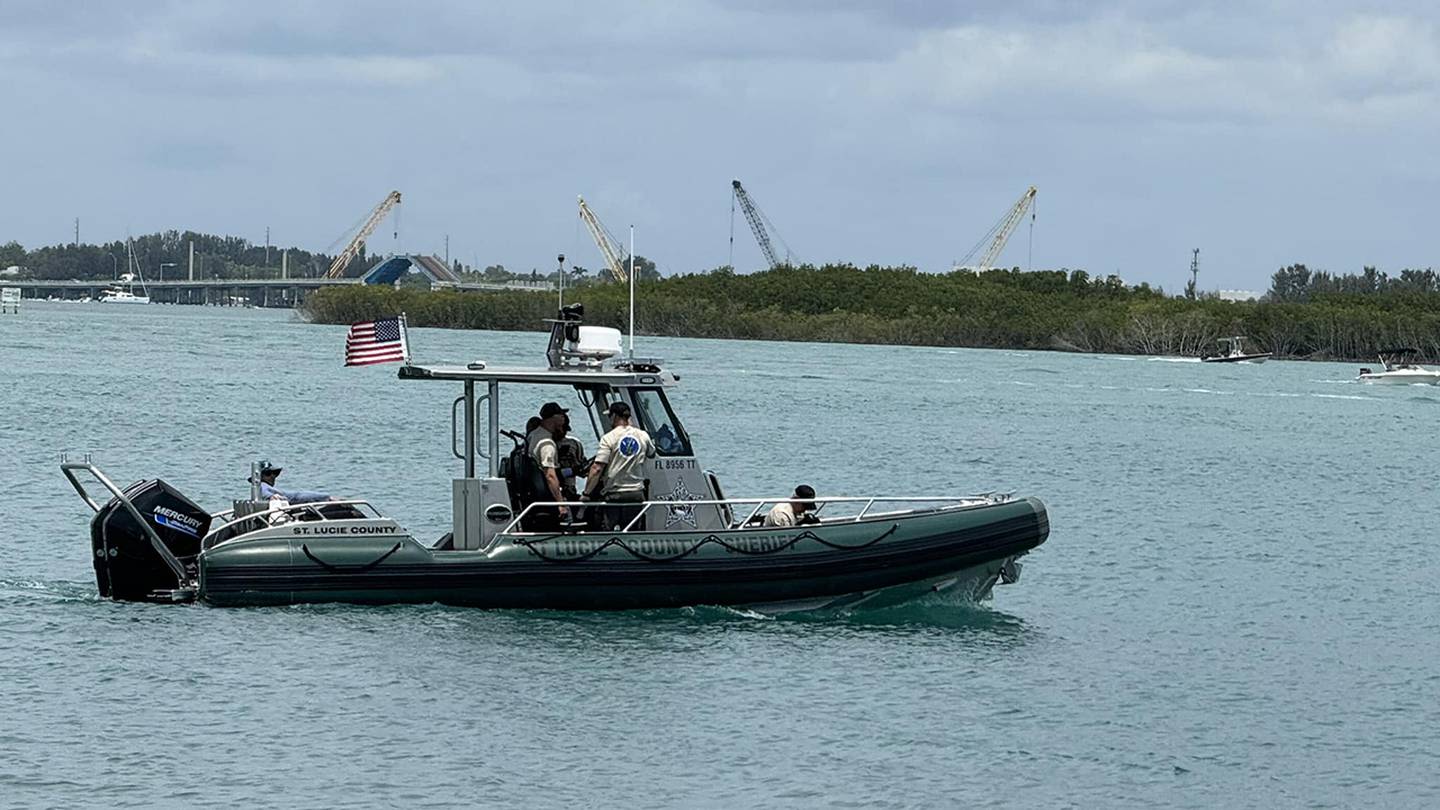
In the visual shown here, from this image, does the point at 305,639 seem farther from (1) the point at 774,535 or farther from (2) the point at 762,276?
(2) the point at 762,276

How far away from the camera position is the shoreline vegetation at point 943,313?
493ft

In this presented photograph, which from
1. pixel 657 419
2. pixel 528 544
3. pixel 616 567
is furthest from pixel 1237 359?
pixel 528 544

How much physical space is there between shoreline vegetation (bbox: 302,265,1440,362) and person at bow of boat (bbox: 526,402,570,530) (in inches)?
4830

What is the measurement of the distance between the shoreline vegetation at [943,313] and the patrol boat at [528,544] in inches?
4810

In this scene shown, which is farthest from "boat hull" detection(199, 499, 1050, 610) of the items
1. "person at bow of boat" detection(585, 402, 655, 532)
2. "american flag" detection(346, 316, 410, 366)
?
"american flag" detection(346, 316, 410, 366)

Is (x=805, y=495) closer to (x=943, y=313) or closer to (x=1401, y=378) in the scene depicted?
(x=1401, y=378)

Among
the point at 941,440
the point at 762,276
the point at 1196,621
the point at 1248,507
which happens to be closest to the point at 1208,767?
the point at 1196,621

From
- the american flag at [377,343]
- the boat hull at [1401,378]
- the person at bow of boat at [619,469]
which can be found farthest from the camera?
the boat hull at [1401,378]

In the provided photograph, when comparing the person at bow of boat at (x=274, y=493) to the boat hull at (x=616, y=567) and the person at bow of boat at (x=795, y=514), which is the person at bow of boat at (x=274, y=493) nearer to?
the boat hull at (x=616, y=567)

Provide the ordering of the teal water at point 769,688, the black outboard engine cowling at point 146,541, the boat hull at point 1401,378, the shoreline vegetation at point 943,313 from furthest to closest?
1. the shoreline vegetation at point 943,313
2. the boat hull at point 1401,378
3. the black outboard engine cowling at point 146,541
4. the teal water at point 769,688

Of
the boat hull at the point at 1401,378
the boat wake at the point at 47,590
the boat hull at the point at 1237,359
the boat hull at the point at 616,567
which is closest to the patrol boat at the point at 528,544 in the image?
the boat hull at the point at 616,567

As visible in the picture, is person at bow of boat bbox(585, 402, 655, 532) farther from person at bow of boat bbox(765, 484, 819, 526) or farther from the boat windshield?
person at bow of boat bbox(765, 484, 819, 526)

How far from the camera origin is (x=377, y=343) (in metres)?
17.4

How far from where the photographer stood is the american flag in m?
17.2
